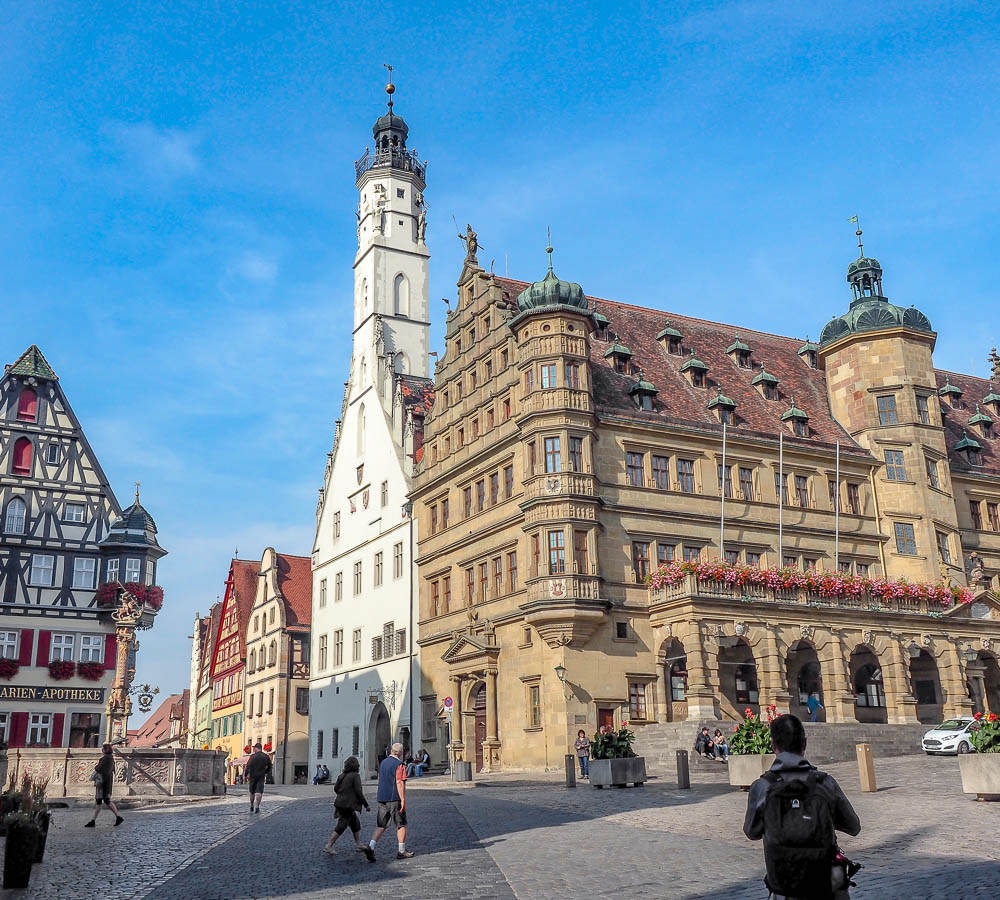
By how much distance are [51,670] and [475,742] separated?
70.5 feet

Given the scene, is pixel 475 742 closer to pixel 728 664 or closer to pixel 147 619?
pixel 728 664

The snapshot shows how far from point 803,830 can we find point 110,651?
51.0 meters

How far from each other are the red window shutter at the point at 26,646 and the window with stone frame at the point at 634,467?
29.9 metres

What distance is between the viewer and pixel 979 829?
15.0 m

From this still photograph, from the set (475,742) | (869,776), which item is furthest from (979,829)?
(475,742)

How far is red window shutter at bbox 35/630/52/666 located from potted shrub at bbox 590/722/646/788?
3310 centimetres

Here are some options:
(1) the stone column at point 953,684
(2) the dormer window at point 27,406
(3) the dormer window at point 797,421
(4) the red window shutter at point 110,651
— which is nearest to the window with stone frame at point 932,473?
(3) the dormer window at point 797,421

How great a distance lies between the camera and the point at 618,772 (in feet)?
89.9

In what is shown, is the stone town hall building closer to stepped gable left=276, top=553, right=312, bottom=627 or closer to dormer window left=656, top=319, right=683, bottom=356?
dormer window left=656, top=319, right=683, bottom=356

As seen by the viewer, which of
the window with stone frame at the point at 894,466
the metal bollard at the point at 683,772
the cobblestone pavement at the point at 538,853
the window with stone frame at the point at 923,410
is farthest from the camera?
the window with stone frame at the point at 923,410

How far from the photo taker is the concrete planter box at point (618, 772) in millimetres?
27312

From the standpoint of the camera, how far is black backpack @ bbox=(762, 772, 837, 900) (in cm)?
629

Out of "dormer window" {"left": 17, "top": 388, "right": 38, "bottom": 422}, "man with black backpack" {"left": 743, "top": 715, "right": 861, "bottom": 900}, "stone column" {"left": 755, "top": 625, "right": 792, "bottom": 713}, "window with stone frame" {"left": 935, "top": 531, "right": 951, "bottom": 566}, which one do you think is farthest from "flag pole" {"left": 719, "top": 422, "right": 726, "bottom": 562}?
"man with black backpack" {"left": 743, "top": 715, "right": 861, "bottom": 900}

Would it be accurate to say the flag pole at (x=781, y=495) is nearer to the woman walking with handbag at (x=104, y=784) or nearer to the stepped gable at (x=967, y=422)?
the stepped gable at (x=967, y=422)
